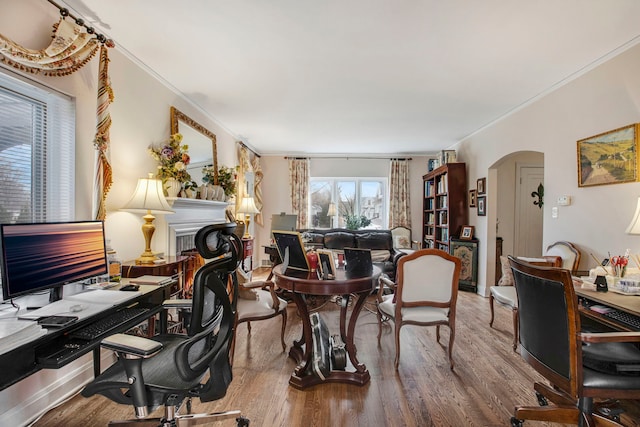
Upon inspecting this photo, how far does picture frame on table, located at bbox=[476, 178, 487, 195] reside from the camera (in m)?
4.70

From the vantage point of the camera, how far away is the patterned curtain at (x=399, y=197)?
677 centimetres

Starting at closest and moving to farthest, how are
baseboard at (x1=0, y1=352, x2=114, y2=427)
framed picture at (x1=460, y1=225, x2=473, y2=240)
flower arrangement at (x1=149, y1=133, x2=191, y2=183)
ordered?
baseboard at (x1=0, y1=352, x2=114, y2=427) < flower arrangement at (x1=149, y1=133, x2=191, y2=183) < framed picture at (x1=460, y1=225, x2=473, y2=240)

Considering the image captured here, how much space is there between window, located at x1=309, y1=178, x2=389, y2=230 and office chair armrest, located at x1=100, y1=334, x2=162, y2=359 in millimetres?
5797

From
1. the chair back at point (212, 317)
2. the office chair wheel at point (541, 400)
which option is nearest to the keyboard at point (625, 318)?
the office chair wheel at point (541, 400)

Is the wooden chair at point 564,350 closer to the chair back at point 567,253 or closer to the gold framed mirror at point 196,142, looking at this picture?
the chair back at point 567,253

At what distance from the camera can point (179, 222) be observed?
3.31 meters

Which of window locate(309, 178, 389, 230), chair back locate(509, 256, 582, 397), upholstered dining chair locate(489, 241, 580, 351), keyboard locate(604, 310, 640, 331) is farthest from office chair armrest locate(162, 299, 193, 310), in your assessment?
window locate(309, 178, 389, 230)

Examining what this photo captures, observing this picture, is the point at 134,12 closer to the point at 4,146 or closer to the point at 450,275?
the point at 4,146

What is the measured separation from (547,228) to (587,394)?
250 cm

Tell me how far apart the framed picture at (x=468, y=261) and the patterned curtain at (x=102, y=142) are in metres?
4.64

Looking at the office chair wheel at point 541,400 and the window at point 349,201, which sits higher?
the window at point 349,201

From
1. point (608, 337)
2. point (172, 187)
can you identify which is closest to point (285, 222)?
point (172, 187)

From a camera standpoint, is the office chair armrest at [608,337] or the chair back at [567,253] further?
the chair back at [567,253]

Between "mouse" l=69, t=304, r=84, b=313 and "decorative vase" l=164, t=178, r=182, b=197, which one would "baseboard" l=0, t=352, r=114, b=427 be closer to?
"mouse" l=69, t=304, r=84, b=313
